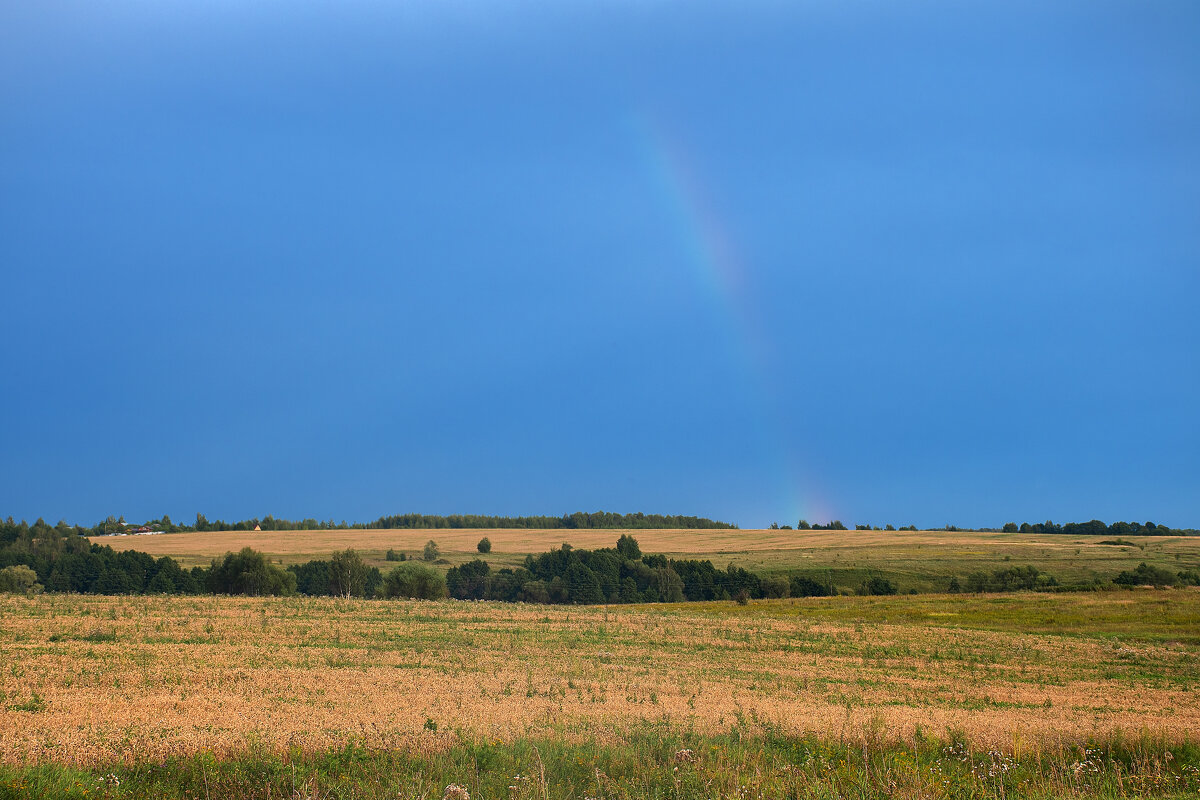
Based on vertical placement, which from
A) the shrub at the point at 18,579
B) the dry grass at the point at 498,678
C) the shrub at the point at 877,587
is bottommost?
the shrub at the point at 877,587

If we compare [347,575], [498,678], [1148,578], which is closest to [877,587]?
[1148,578]

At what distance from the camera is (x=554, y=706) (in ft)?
63.5

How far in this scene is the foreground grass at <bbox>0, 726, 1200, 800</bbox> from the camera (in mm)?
9781

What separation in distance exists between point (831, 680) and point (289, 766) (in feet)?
74.1

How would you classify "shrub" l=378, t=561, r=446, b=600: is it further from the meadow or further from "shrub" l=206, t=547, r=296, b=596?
the meadow

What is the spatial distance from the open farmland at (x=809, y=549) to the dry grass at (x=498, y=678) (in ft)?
204

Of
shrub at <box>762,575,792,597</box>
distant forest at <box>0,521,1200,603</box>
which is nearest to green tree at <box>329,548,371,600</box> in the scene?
distant forest at <box>0,521,1200,603</box>

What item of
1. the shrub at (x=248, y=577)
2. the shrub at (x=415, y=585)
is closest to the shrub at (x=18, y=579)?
the shrub at (x=248, y=577)

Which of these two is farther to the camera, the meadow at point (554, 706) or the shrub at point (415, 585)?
the shrub at point (415, 585)

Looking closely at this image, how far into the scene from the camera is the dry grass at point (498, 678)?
49.4 ft

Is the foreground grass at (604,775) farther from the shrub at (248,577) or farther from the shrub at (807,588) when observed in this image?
the shrub at (807,588)

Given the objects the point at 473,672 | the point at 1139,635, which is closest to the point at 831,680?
the point at 473,672

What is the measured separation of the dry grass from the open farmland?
2449 inches

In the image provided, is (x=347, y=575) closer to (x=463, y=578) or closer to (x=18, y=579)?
(x=463, y=578)
